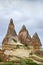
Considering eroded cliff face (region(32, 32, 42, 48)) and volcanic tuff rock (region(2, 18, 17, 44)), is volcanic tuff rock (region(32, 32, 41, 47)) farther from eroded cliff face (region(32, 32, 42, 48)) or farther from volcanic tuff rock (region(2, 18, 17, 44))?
volcanic tuff rock (region(2, 18, 17, 44))

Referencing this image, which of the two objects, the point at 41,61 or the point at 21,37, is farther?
the point at 21,37

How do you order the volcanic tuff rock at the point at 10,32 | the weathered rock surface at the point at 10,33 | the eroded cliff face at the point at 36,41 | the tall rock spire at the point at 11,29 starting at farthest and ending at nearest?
the eroded cliff face at the point at 36,41 < the tall rock spire at the point at 11,29 < the volcanic tuff rock at the point at 10,32 < the weathered rock surface at the point at 10,33

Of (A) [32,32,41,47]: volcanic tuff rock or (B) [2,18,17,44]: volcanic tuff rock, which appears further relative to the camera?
(A) [32,32,41,47]: volcanic tuff rock

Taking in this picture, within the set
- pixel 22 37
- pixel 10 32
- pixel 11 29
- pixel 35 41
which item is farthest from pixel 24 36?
pixel 10 32

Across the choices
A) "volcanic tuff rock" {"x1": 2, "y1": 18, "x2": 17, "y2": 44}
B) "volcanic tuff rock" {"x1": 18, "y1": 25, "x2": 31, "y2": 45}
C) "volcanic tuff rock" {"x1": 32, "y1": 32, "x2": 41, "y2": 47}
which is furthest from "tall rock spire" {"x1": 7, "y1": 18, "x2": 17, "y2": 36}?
"volcanic tuff rock" {"x1": 32, "y1": 32, "x2": 41, "y2": 47}

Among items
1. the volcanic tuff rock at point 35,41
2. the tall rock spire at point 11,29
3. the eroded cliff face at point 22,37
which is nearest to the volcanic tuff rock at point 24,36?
the eroded cliff face at point 22,37

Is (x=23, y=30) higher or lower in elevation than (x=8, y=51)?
higher

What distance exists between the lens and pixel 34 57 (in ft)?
179

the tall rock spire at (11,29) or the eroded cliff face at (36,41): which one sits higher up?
the tall rock spire at (11,29)

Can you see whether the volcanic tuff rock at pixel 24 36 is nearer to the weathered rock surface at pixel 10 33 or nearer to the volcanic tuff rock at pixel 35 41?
the volcanic tuff rock at pixel 35 41

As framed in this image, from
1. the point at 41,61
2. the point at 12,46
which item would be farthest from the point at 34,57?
the point at 12,46

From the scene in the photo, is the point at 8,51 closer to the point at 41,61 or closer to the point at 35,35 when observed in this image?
the point at 41,61

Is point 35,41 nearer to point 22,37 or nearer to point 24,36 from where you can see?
point 24,36

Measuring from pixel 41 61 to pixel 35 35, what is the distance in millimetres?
12100
